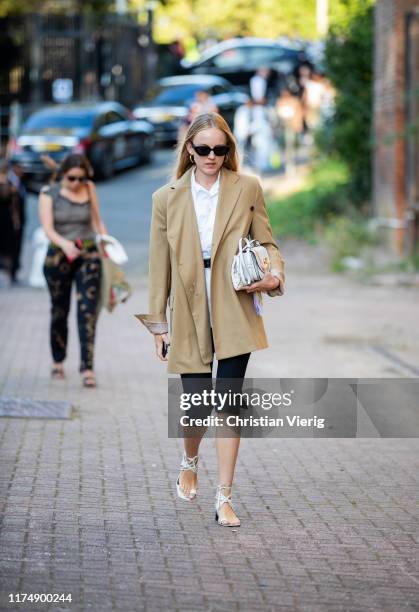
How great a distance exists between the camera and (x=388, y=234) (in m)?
17.8

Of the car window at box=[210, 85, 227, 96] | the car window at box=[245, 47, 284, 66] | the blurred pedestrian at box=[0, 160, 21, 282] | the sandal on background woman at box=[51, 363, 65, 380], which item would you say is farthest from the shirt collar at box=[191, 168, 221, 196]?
the car window at box=[245, 47, 284, 66]

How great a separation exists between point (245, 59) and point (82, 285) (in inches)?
1234

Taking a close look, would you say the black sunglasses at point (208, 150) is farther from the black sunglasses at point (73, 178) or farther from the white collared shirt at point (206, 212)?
the black sunglasses at point (73, 178)

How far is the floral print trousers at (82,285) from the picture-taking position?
9.67 meters

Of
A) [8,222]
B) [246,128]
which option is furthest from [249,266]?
[246,128]

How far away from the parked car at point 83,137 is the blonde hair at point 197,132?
2052cm

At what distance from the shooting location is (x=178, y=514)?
20.1ft

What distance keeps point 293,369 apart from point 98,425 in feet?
8.68

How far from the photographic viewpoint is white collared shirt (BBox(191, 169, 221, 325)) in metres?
5.86

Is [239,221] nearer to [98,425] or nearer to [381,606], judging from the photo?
[381,606]

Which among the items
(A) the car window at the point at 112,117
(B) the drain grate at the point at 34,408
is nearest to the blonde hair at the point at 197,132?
(B) the drain grate at the point at 34,408

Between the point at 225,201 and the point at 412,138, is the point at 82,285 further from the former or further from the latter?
the point at 412,138

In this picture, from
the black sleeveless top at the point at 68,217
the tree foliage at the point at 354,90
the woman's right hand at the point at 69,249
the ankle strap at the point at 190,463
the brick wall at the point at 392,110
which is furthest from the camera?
the tree foliage at the point at 354,90

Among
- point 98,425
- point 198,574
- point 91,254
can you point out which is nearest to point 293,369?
point 91,254
